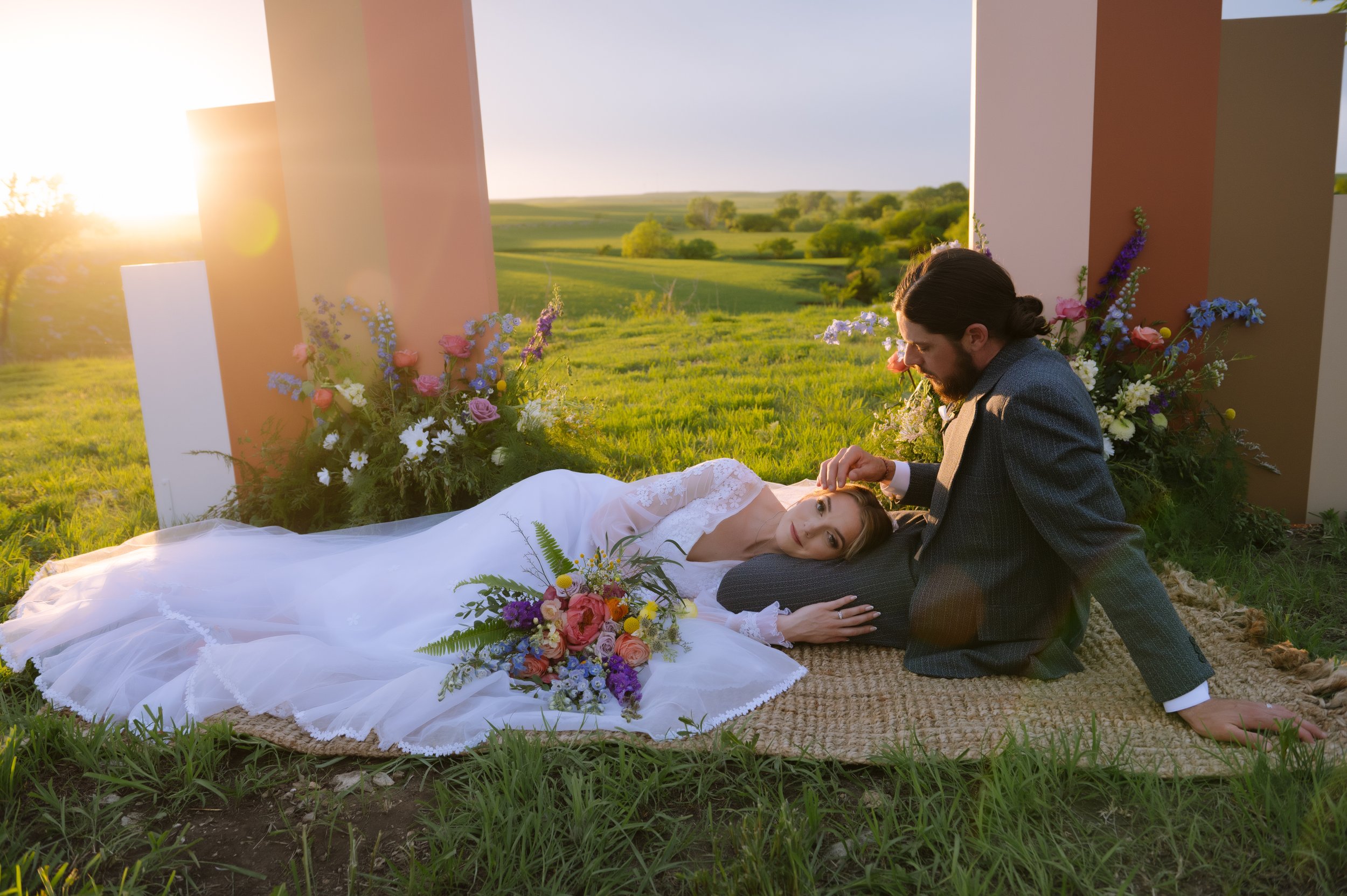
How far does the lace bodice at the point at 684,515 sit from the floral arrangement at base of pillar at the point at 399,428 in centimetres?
116

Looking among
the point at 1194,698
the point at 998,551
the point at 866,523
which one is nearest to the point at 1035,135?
the point at 866,523

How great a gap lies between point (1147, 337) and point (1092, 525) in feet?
6.83

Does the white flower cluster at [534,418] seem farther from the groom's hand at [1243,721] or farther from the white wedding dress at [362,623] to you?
the groom's hand at [1243,721]

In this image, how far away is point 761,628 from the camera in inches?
114

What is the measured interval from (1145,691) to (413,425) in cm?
336

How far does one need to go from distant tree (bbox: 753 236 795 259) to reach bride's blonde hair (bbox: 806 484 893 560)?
19090 mm

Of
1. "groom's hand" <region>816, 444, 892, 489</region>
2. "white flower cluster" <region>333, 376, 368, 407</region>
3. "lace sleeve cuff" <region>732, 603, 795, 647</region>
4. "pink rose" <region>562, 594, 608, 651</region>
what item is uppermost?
"white flower cluster" <region>333, 376, 368, 407</region>

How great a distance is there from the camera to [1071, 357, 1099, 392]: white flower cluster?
12.1 feet

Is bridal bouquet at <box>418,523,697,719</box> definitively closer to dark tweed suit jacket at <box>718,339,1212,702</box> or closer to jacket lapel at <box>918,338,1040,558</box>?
dark tweed suit jacket at <box>718,339,1212,702</box>

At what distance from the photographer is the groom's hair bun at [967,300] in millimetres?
2420

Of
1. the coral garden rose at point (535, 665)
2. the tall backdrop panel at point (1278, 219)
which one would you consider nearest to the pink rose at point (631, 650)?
the coral garden rose at point (535, 665)

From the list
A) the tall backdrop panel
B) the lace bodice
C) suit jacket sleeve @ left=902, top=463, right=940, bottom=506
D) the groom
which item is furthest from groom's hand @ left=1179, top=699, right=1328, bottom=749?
the tall backdrop panel

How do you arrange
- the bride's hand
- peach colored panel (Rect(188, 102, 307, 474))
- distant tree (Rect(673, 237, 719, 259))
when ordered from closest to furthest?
the bride's hand → peach colored panel (Rect(188, 102, 307, 474)) → distant tree (Rect(673, 237, 719, 259))

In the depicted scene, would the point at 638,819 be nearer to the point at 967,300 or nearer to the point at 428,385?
the point at 967,300
